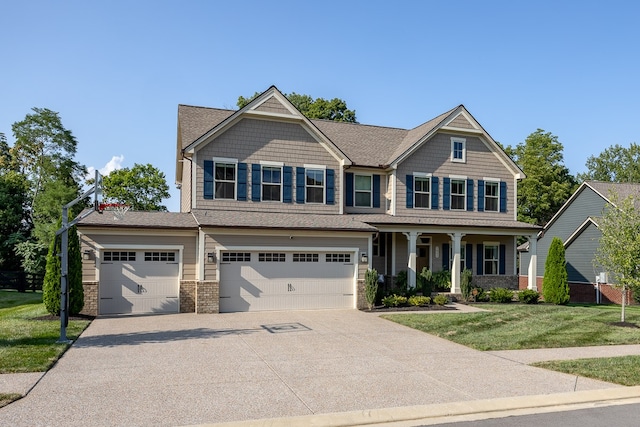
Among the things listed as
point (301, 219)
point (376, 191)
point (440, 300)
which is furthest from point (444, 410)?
point (376, 191)

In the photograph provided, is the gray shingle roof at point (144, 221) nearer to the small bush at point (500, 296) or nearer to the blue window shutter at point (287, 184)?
the blue window shutter at point (287, 184)

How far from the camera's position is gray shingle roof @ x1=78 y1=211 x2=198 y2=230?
1840cm

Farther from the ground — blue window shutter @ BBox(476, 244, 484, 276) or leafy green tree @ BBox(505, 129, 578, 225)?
leafy green tree @ BBox(505, 129, 578, 225)

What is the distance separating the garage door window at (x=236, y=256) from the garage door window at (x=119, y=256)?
321cm

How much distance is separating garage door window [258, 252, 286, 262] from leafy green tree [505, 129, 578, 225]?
3228 centimetres

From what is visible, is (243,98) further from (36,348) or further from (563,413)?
(563,413)

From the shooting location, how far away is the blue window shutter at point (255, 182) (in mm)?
21781

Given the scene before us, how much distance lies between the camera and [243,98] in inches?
1756

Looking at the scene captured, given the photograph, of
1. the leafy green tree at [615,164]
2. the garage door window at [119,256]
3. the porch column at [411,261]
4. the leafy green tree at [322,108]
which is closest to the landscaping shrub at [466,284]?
the porch column at [411,261]

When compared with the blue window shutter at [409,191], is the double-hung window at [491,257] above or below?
below

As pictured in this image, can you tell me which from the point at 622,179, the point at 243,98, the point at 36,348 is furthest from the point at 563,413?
the point at 622,179

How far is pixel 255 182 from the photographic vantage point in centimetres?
2183

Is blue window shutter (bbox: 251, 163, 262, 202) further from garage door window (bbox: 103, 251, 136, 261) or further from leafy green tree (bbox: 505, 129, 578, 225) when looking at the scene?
leafy green tree (bbox: 505, 129, 578, 225)

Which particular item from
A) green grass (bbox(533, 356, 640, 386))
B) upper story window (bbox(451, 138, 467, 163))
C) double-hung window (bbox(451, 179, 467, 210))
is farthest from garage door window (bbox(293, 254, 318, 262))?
green grass (bbox(533, 356, 640, 386))
